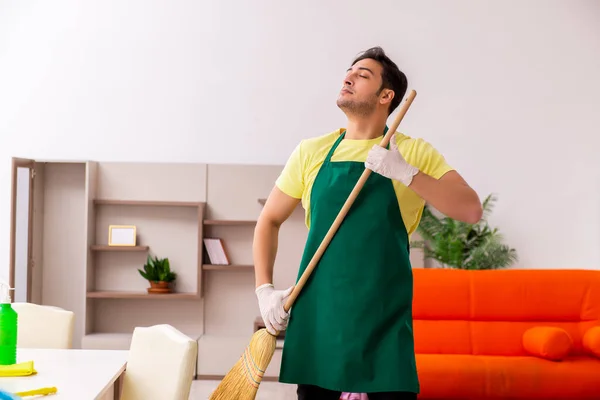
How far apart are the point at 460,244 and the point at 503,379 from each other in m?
1.52

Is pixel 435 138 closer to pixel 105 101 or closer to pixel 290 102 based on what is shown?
pixel 290 102

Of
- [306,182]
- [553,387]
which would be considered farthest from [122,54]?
[306,182]

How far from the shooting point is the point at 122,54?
20.4 ft

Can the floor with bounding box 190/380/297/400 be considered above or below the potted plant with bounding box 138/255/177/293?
below

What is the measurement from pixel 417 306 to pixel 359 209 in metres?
2.86

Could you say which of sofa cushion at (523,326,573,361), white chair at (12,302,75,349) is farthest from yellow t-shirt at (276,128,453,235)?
sofa cushion at (523,326,573,361)

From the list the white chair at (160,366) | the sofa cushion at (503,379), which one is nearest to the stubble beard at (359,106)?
the white chair at (160,366)

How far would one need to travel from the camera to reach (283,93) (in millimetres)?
6180

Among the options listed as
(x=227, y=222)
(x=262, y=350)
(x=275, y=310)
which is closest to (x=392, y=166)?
(x=275, y=310)

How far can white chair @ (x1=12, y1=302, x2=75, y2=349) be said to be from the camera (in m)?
3.35

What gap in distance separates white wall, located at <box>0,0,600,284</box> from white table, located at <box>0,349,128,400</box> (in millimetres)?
3450

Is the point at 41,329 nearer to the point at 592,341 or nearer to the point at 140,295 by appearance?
the point at 140,295

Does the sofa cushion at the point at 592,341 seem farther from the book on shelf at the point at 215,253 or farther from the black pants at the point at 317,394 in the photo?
the black pants at the point at 317,394

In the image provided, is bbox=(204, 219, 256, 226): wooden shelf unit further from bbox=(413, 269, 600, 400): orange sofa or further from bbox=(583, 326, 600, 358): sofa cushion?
bbox=(583, 326, 600, 358): sofa cushion
